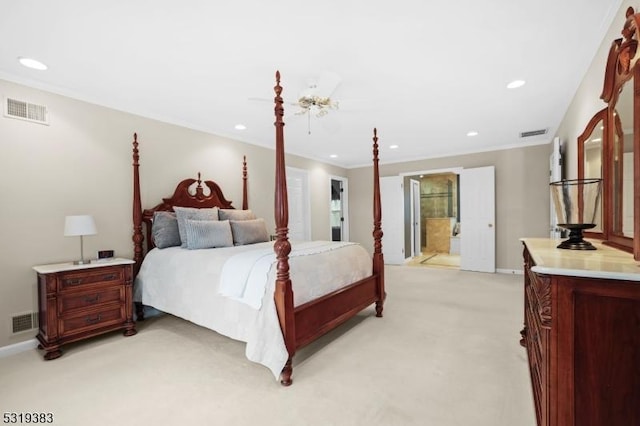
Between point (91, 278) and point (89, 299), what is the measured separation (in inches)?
7.7

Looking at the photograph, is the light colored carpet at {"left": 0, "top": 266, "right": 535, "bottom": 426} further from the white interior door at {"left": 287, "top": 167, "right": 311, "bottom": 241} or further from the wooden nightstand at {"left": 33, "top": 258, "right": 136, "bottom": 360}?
the white interior door at {"left": 287, "top": 167, "right": 311, "bottom": 241}

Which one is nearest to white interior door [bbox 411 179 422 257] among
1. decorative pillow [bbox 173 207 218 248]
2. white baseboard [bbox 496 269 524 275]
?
white baseboard [bbox 496 269 524 275]

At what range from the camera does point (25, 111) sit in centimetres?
272

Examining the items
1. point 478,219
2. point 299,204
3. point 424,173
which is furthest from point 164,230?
point 478,219

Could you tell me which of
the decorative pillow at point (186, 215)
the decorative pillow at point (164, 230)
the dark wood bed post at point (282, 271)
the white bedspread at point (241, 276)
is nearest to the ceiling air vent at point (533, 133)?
the white bedspread at point (241, 276)

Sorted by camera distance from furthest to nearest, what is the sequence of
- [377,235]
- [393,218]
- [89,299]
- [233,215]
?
[393,218]
[233,215]
[377,235]
[89,299]

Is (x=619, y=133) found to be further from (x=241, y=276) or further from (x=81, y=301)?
(x=81, y=301)

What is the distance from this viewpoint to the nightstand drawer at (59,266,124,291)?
2.60m

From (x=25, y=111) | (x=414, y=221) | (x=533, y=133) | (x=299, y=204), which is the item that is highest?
(x=533, y=133)

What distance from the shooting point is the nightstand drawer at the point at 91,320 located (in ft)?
8.56

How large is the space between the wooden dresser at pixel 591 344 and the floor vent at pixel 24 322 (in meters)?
3.93

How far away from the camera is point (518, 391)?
1951mm

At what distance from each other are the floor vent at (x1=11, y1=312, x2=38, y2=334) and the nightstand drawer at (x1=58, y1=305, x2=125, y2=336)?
1.40ft

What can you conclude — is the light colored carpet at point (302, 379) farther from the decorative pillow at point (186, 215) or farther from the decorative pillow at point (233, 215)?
the decorative pillow at point (233, 215)
